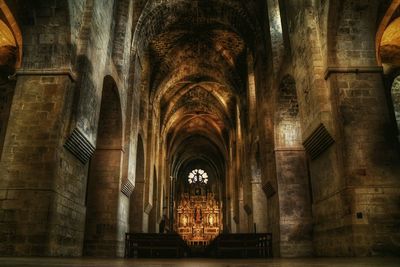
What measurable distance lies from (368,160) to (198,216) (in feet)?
113

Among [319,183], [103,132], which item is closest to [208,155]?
[103,132]

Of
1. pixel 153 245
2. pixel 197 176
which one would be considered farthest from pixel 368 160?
pixel 197 176

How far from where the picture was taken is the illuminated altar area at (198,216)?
3894 centimetres

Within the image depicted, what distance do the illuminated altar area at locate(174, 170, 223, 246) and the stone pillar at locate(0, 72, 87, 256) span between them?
31.7 metres

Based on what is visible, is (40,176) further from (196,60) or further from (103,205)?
(196,60)

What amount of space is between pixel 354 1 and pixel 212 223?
34.8 metres

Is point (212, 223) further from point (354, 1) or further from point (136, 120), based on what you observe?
point (354, 1)

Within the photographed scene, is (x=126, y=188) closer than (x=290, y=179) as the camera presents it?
No

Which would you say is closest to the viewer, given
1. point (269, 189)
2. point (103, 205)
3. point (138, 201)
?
point (103, 205)

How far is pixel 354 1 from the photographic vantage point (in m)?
7.85

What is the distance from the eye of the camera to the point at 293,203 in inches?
463

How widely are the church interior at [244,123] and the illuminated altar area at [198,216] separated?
→ 20.7 metres

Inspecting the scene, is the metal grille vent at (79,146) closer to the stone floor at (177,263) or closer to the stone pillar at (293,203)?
the stone floor at (177,263)

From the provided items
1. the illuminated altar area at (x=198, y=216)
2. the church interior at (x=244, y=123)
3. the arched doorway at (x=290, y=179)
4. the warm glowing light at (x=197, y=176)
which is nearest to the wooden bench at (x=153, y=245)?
the church interior at (x=244, y=123)
